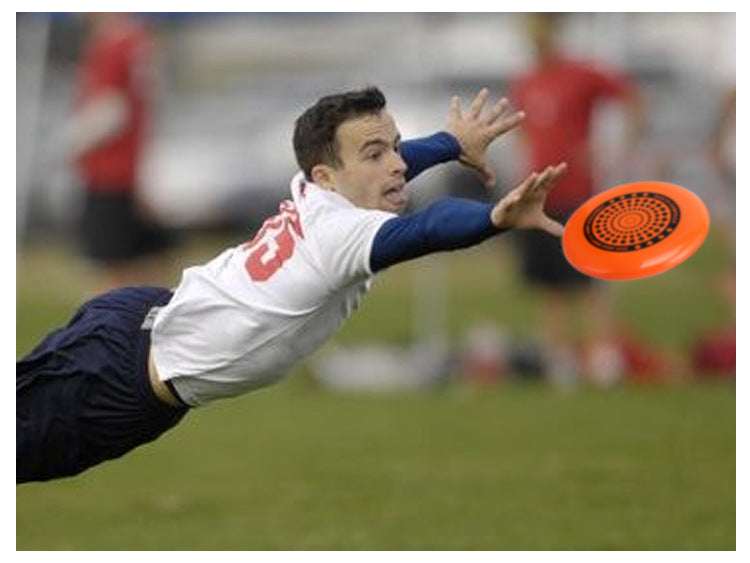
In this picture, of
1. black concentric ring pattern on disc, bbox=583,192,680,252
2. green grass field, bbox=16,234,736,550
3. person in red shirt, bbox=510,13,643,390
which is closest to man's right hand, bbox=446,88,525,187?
black concentric ring pattern on disc, bbox=583,192,680,252

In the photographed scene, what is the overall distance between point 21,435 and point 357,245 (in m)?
1.35

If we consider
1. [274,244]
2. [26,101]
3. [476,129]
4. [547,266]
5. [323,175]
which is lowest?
[547,266]

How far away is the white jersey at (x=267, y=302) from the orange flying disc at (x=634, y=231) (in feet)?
1.92

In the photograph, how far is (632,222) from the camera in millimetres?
5621

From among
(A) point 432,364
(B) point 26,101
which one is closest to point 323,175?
(A) point 432,364

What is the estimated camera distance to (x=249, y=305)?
20.0ft

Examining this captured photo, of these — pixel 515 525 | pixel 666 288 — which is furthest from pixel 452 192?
pixel 515 525

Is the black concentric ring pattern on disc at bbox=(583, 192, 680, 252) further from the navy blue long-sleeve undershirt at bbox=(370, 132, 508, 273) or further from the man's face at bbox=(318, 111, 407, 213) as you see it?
the man's face at bbox=(318, 111, 407, 213)

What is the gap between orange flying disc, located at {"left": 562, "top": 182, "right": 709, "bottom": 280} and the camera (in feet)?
18.2

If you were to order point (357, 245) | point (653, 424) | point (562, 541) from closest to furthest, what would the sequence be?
point (357, 245) → point (562, 541) → point (653, 424)

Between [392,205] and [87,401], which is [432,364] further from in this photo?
[392,205]

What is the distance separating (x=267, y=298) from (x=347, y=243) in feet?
1.48

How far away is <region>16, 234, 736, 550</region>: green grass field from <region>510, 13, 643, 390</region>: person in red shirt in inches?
14.4
